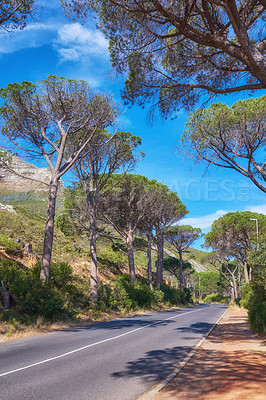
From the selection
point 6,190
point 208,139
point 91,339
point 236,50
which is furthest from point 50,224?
point 6,190

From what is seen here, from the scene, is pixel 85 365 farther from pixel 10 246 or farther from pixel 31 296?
pixel 10 246

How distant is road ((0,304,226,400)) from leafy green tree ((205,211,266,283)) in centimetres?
2311

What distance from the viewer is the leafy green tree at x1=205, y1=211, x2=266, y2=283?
30352 millimetres

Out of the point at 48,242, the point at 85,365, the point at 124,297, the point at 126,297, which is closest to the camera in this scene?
the point at 85,365

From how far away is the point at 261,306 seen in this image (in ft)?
35.2

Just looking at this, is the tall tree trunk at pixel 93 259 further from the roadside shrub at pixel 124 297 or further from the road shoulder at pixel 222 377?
the road shoulder at pixel 222 377

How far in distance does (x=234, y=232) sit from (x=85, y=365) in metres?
28.6

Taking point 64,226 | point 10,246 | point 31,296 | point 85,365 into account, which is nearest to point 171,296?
point 64,226

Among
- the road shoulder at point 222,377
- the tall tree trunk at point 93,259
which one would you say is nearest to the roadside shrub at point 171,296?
the tall tree trunk at point 93,259

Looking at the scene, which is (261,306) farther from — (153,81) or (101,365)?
(153,81)

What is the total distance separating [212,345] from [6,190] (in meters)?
70.0

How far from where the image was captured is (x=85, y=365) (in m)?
5.90

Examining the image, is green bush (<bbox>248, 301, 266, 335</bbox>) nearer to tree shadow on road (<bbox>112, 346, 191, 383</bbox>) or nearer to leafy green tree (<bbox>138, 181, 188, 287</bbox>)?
Answer: tree shadow on road (<bbox>112, 346, 191, 383</bbox>)

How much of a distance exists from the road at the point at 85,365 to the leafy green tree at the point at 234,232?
23109mm
